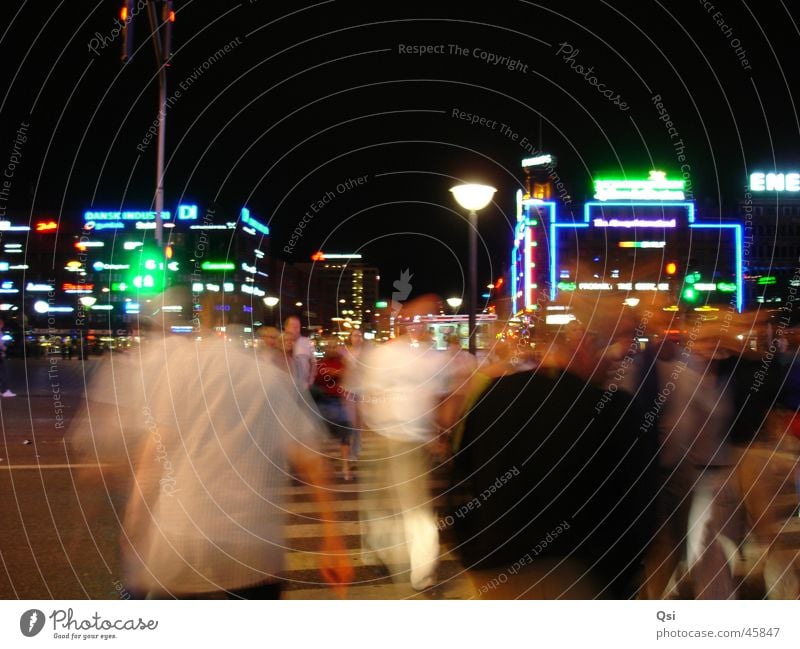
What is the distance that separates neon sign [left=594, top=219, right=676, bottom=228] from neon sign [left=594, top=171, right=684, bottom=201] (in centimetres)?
333

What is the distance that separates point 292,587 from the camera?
5.73 meters

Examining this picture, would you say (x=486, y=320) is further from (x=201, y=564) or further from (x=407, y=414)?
(x=201, y=564)

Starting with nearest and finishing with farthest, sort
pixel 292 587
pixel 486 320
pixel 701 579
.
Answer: pixel 701 579 → pixel 292 587 → pixel 486 320

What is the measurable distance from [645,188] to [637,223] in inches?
201

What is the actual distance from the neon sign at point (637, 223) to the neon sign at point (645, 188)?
3327 millimetres

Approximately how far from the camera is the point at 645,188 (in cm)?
9744

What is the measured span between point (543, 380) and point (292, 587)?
3334 mm

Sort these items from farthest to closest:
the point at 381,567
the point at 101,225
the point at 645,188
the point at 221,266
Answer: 1. the point at 645,188
2. the point at 101,225
3. the point at 221,266
4. the point at 381,567

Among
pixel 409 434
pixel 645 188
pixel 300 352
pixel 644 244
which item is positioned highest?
pixel 645 188

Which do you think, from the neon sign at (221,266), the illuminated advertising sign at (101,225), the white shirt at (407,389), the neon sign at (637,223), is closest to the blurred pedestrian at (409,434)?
the white shirt at (407,389)

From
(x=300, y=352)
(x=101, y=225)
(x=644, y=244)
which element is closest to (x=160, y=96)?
(x=300, y=352)

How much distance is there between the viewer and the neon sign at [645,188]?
97.1 metres

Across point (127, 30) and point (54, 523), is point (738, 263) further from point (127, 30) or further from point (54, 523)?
point (54, 523)
